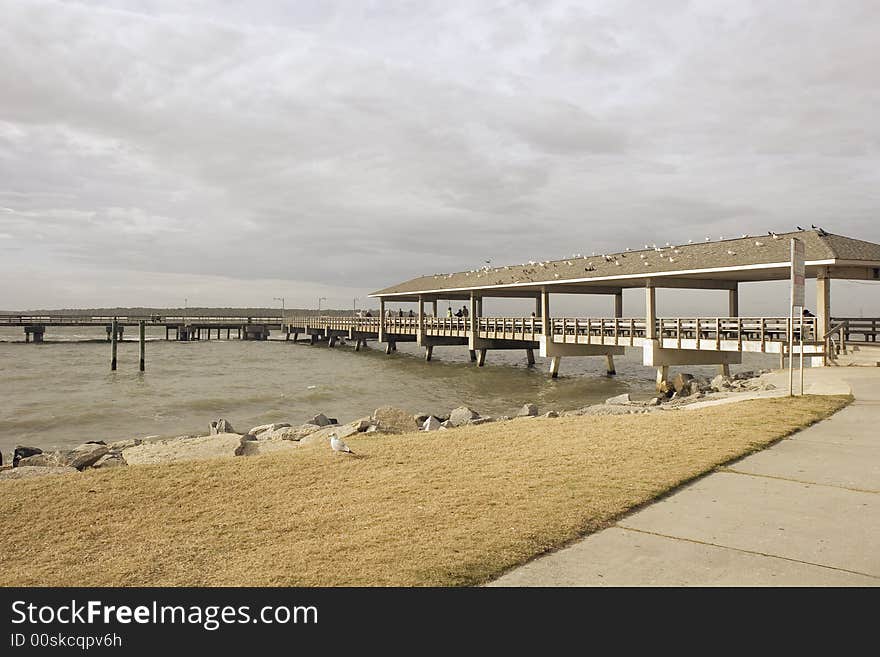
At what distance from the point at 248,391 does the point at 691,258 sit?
813 inches

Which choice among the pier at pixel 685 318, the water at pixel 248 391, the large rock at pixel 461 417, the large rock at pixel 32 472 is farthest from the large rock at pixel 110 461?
the pier at pixel 685 318

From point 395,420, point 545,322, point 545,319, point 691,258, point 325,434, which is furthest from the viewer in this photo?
point 545,319

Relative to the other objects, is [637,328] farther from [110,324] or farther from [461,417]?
[110,324]

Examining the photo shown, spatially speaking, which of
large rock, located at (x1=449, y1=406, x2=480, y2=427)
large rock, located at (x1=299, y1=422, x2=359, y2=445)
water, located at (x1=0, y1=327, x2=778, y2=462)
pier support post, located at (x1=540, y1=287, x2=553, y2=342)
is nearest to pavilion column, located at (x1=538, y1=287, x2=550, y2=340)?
pier support post, located at (x1=540, y1=287, x2=553, y2=342)

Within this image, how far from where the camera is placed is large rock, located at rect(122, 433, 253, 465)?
37.0ft

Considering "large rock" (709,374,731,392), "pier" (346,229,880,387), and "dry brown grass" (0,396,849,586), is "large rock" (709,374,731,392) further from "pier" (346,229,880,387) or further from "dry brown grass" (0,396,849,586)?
"dry brown grass" (0,396,849,586)

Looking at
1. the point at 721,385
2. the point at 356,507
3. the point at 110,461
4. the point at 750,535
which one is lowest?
the point at 110,461

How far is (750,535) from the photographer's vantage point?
5027 millimetres

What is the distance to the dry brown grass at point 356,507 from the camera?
4.75m

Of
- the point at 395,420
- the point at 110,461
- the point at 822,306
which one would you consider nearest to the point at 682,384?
the point at 822,306

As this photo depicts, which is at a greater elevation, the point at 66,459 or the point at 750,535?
the point at 750,535

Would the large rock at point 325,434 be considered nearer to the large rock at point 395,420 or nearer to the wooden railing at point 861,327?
the large rock at point 395,420

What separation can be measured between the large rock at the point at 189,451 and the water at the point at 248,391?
486cm
